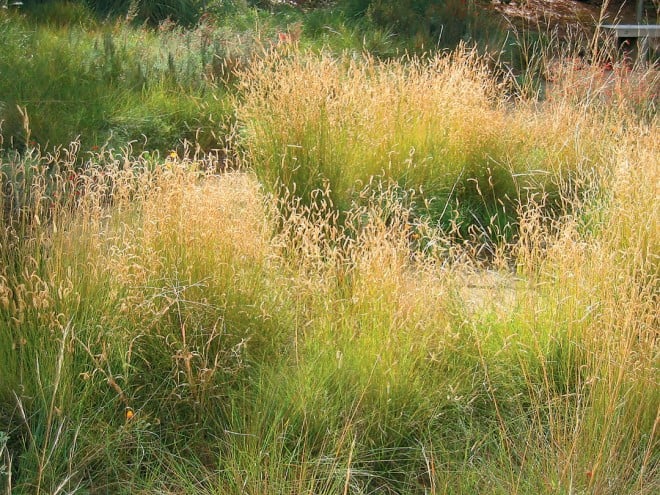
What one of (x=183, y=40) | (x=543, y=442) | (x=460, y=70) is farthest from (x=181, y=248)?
(x=183, y=40)

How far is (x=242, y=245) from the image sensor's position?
138 inches

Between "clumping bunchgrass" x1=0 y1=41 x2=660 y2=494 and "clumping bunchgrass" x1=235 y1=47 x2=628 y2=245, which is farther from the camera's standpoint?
"clumping bunchgrass" x1=235 y1=47 x2=628 y2=245

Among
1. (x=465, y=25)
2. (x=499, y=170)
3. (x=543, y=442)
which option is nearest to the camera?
(x=543, y=442)

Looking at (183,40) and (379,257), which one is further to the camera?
(183,40)

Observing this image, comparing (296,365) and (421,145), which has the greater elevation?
(421,145)

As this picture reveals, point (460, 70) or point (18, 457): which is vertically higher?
point (460, 70)

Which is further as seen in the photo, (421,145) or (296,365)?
(421,145)

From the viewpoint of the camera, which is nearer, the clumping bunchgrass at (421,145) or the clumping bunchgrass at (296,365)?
the clumping bunchgrass at (296,365)

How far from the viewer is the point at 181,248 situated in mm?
3416

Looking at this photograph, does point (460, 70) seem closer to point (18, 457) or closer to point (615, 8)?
point (18, 457)

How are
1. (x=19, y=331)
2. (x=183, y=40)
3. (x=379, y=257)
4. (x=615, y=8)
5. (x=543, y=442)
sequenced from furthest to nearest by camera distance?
(x=615, y=8), (x=183, y=40), (x=379, y=257), (x=19, y=331), (x=543, y=442)

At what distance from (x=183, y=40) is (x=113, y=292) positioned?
21.3ft

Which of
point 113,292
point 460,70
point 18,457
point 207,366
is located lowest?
point 18,457

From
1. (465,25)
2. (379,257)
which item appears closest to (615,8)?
(465,25)
